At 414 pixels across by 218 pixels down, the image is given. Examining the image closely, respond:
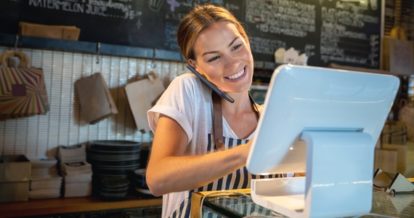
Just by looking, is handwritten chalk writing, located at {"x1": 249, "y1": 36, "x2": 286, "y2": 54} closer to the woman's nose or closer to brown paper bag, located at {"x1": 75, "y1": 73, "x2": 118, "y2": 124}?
brown paper bag, located at {"x1": 75, "y1": 73, "x2": 118, "y2": 124}

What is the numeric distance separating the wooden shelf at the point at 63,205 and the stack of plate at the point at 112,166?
0.06m

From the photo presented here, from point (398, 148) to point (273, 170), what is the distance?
9.19ft

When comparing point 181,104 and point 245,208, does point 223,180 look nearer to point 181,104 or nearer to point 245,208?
point 181,104

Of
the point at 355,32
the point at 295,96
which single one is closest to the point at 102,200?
the point at 295,96

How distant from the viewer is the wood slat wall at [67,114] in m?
2.61

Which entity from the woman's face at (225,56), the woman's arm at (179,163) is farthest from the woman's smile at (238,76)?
the woman's arm at (179,163)

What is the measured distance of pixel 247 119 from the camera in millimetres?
1634

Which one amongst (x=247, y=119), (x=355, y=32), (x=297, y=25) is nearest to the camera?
(x=247, y=119)

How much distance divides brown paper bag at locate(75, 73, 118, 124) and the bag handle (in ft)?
1.16

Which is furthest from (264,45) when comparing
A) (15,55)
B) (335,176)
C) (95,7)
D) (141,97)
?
(335,176)

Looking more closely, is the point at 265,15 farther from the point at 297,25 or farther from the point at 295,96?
the point at 295,96

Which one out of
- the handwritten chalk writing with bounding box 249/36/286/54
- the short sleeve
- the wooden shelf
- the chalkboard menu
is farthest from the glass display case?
the handwritten chalk writing with bounding box 249/36/286/54

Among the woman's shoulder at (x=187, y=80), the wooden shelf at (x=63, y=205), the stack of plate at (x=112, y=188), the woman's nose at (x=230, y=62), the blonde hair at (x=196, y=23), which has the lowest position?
the wooden shelf at (x=63, y=205)

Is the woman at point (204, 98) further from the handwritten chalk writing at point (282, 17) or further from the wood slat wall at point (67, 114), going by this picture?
the handwritten chalk writing at point (282, 17)
